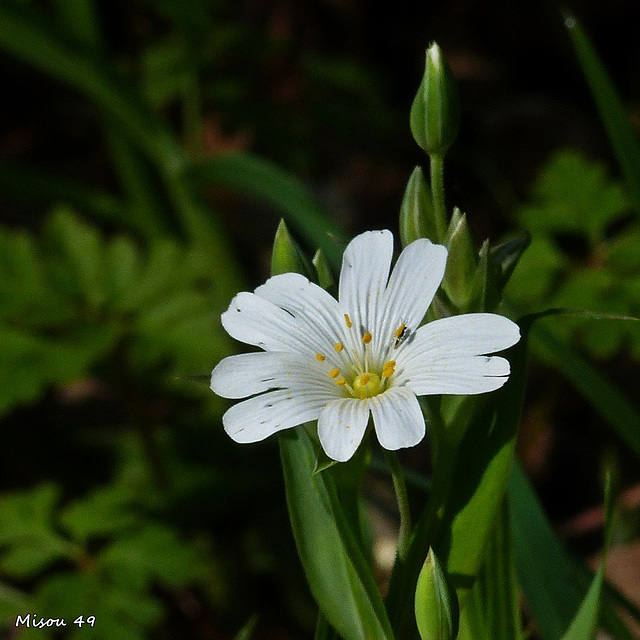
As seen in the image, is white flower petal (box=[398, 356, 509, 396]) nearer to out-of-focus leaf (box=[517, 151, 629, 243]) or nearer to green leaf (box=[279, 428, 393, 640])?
green leaf (box=[279, 428, 393, 640])

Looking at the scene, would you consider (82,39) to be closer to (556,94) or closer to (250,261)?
(250,261)

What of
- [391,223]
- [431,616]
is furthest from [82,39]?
[431,616]

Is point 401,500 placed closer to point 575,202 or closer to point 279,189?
point 279,189

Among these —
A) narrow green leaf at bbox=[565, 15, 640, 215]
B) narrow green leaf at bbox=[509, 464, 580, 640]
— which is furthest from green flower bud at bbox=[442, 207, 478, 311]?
narrow green leaf at bbox=[565, 15, 640, 215]

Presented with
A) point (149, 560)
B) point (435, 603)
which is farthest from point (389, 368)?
point (149, 560)

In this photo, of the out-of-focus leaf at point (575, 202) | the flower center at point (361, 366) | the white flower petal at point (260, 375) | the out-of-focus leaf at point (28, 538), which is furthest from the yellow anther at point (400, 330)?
the out-of-focus leaf at point (575, 202)
